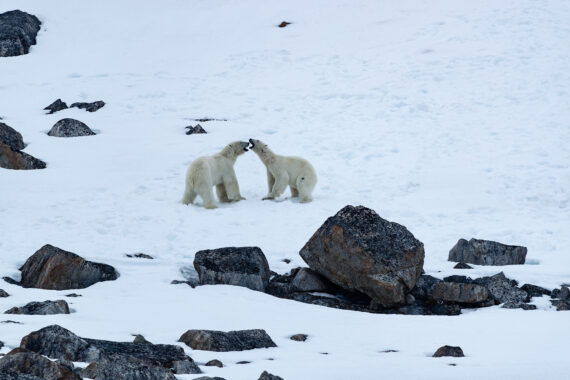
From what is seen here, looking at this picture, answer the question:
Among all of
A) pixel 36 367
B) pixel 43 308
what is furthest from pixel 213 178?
pixel 36 367

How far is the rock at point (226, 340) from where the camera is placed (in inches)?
266

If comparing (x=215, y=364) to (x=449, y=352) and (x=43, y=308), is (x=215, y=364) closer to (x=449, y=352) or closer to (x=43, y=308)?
(x=449, y=352)

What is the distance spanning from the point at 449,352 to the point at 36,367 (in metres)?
3.30

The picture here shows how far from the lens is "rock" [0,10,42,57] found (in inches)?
1054

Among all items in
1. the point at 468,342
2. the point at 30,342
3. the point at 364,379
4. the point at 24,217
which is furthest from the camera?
the point at 24,217

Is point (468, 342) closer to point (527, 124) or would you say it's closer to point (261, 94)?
point (527, 124)

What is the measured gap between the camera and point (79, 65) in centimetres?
2577

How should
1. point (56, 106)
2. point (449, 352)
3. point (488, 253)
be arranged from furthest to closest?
1. point (56, 106)
2. point (488, 253)
3. point (449, 352)

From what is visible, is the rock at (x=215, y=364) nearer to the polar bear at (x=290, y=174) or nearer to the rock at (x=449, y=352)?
the rock at (x=449, y=352)

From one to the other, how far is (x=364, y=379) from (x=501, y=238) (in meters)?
8.56

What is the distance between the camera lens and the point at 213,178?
48.0 ft

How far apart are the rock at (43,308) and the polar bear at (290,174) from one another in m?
7.56

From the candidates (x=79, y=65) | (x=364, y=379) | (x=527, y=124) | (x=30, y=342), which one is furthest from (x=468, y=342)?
(x=79, y=65)

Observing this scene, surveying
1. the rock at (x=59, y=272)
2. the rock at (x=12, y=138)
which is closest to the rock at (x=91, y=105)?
the rock at (x=12, y=138)
